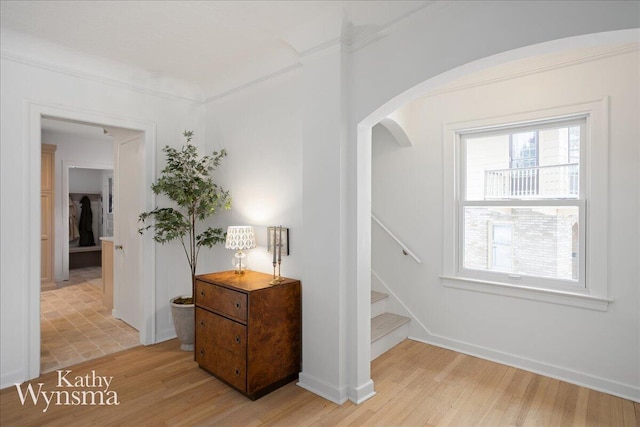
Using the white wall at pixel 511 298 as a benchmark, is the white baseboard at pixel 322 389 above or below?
below

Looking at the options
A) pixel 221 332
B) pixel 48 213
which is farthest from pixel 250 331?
pixel 48 213

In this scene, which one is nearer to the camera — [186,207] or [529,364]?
[529,364]

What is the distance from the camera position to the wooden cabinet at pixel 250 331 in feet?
8.58

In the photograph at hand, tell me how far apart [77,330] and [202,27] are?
3582 mm

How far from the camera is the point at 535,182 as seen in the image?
3199mm

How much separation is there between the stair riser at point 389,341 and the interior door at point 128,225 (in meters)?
2.53

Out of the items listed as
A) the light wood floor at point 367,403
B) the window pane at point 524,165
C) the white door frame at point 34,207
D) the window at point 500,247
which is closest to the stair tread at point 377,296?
the light wood floor at point 367,403

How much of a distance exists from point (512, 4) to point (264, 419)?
9.65 ft

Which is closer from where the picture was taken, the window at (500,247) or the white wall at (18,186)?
the white wall at (18,186)

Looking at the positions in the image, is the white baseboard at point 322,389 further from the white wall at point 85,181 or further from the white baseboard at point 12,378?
the white wall at point 85,181

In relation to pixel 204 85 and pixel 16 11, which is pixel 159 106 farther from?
pixel 16 11

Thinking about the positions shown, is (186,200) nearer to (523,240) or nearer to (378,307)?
(378,307)

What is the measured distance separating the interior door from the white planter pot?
597 millimetres

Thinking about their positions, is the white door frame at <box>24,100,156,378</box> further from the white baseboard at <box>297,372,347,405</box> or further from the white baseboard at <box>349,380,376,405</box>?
the white baseboard at <box>349,380,376,405</box>
